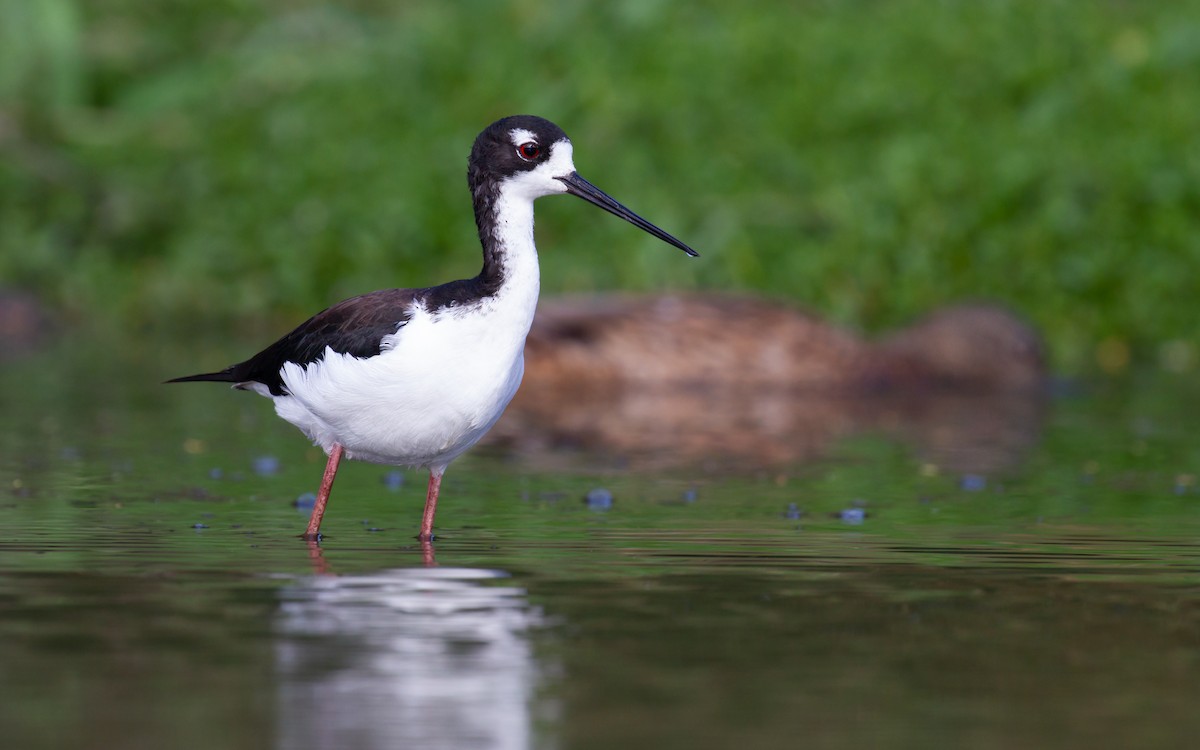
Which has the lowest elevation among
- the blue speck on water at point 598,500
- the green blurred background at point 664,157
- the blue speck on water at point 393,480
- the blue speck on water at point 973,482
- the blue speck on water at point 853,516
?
the blue speck on water at point 853,516

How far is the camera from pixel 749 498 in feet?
33.1

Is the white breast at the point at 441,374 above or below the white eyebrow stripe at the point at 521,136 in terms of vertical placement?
below

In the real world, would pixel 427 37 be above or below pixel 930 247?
above

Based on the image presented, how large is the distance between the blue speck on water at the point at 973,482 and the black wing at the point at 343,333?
3.41 m

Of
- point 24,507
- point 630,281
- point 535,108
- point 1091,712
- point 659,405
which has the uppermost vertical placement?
point 535,108

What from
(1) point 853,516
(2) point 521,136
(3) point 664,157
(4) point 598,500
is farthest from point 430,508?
(3) point 664,157

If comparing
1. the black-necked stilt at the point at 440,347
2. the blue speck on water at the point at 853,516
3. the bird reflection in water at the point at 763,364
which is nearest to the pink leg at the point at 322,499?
the black-necked stilt at the point at 440,347

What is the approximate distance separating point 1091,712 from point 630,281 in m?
14.1

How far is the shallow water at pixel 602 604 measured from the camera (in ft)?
16.8

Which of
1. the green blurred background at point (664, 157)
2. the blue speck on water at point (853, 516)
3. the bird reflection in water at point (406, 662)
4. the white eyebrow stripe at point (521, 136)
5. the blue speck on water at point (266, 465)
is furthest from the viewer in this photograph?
the green blurred background at point (664, 157)

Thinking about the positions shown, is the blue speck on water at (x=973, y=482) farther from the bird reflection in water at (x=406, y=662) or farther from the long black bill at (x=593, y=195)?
the bird reflection in water at (x=406, y=662)

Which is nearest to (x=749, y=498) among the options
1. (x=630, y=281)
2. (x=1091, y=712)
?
(x=1091, y=712)

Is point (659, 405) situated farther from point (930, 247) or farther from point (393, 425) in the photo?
point (393, 425)

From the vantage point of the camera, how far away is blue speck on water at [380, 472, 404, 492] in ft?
35.4
